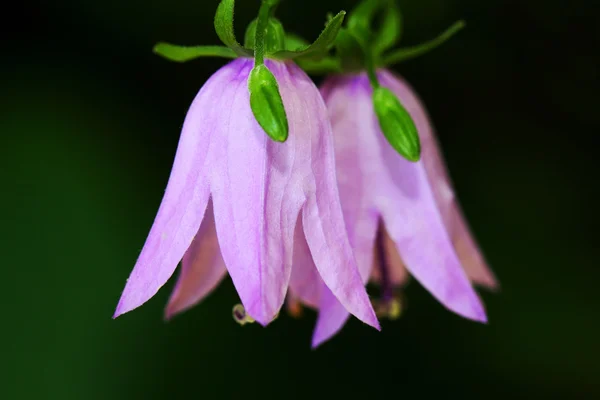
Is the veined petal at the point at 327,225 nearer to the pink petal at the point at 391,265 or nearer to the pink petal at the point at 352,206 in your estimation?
the pink petal at the point at 352,206

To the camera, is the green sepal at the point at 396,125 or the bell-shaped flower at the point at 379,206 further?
the bell-shaped flower at the point at 379,206

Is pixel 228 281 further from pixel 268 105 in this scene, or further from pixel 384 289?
pixel 268 105

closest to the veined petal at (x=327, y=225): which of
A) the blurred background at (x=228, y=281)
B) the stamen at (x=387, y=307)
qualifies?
the stamen at (x=387, y=307)

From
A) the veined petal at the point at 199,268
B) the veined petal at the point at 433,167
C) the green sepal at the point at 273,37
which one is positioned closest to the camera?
the green sepal at the point at 273,37

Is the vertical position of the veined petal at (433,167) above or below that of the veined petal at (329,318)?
above

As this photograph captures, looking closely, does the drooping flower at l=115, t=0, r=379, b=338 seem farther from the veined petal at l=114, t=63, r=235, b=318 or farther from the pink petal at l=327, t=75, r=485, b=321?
the pink petal at l=327, t=75, r=485, b=321

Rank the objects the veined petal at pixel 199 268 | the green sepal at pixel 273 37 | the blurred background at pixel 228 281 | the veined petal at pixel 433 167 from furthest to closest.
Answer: the blurred background at pixel 228 281
the veined petal at pixel 433 167
the veined petal at pixel 199 268
the green sepal at pixel 273 37

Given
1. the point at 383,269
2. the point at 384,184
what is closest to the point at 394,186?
the point at 384,184
